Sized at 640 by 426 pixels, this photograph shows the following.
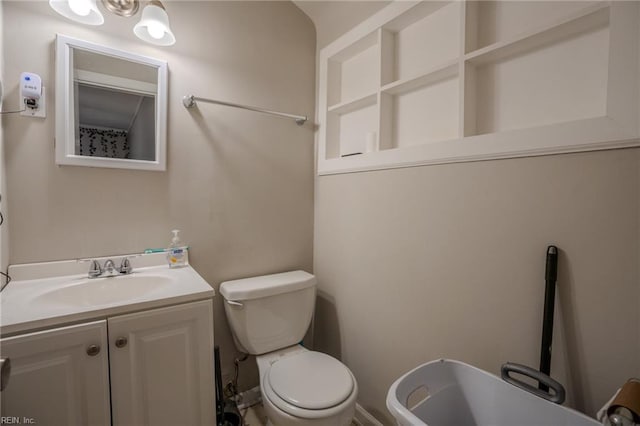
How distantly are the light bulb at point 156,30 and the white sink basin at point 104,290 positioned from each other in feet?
3.51

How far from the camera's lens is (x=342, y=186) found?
168cm

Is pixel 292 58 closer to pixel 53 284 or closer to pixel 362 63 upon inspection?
pixel 362 63

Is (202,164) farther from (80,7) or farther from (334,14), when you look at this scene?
(334,14)

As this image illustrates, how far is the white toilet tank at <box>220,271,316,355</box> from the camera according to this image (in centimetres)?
141

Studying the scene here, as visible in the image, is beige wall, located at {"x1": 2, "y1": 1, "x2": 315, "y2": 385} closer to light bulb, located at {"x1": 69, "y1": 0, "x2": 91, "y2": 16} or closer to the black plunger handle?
light bulb, located at {"x1": 69, "y1": 0, "x2": 91, "y2": 16}

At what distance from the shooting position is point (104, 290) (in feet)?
3.91

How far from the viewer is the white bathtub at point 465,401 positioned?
2.59 feet

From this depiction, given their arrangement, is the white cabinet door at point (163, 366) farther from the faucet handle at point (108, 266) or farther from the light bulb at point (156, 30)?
the light bulb at point (156, 30)

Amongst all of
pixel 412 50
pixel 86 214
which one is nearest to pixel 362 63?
pixel 412 50

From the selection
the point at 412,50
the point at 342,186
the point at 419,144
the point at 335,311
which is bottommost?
the point at 335,311

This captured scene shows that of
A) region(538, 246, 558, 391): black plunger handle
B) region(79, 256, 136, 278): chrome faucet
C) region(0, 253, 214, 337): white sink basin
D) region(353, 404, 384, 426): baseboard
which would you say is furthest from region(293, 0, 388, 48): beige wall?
region(353, 404, 384, 426): baseboard

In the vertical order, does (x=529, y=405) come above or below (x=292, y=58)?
below

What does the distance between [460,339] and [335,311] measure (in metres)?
0.77

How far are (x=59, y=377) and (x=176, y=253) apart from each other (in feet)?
2.03
